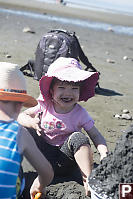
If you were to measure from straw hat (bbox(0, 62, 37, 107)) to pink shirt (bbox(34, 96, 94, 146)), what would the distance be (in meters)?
1.16

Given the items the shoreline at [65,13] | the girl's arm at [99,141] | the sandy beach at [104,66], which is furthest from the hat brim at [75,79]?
the shoreline at [65,13]

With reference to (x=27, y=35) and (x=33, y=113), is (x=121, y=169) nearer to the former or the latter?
(x=33, y=113)

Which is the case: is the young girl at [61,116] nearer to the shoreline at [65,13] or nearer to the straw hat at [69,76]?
the straw hat at [69,76]

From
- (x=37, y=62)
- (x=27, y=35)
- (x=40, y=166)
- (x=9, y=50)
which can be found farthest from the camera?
(x=27, y=35)

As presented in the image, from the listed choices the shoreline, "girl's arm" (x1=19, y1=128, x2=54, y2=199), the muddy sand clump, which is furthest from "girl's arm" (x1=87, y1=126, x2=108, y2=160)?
the shoreline

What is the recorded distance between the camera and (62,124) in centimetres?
372

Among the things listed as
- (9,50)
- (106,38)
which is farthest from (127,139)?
(106,38)

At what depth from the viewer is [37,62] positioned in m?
6.63

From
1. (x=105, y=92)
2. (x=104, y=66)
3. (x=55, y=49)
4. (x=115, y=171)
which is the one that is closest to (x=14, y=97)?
(x=115, y=171)

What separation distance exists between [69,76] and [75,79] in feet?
0.21

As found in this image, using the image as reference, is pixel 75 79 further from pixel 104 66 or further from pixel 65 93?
pixel 104 66

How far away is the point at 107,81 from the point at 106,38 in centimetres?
844

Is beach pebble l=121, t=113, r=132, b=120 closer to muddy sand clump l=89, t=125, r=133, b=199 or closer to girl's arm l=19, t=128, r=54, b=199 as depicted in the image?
muddy sand clump l=89, t=125, r=133, b=199

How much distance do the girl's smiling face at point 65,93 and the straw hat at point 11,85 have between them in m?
1.08
